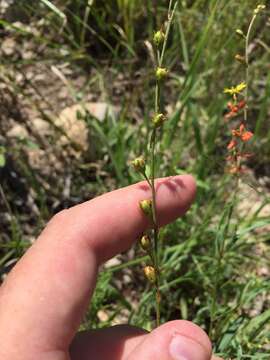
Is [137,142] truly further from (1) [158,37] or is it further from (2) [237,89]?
(1) [158,37]

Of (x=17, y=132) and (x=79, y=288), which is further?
(x=17, y=132)

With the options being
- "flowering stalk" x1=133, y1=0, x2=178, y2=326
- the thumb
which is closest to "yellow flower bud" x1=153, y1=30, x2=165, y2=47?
"flowering stalk" x1=133, y1=0, x2=178, y2=326

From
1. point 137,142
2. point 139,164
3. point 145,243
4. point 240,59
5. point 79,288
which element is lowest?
point 137,142

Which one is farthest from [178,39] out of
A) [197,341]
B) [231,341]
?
[197,341]

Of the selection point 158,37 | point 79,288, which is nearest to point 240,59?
point 158,37

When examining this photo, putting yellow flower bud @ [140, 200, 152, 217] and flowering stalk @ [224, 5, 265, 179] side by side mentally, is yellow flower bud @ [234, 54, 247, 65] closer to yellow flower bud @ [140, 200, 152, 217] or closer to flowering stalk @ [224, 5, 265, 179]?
flowering stalk @ [224, 5, 265, 179]

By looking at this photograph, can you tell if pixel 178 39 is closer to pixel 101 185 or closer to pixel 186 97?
pixel 186 97

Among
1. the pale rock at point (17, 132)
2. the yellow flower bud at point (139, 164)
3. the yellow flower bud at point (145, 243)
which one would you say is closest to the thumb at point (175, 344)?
the yellow flower bud at point (145, 243)

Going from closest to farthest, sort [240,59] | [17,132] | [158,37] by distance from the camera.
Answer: [158,37]
[240,59]
[17,132]
